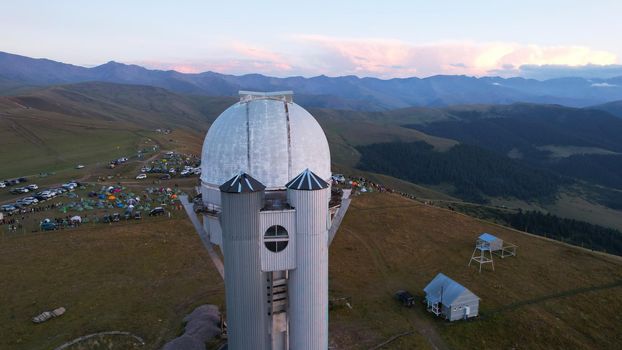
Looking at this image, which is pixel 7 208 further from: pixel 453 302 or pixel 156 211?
pixel 453 302

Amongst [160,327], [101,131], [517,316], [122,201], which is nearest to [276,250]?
[160,327]

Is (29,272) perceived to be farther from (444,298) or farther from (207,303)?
(444,298)

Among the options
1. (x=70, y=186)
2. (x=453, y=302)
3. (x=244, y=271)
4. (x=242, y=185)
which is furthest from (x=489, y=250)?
(x=70, y=186)

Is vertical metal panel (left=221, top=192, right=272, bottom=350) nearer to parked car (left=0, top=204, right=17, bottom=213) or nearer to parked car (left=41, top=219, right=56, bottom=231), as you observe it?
parked car (left=41, top=219, right=56, bottom=231)

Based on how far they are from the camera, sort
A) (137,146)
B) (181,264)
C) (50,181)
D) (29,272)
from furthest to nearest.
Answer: (137,146)
(50,181)
(181,264)
(29,272)

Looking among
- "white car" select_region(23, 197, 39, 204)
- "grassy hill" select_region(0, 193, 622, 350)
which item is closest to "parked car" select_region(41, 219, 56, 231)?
"grassy hill" select_region(0, 193, 622, 350)
